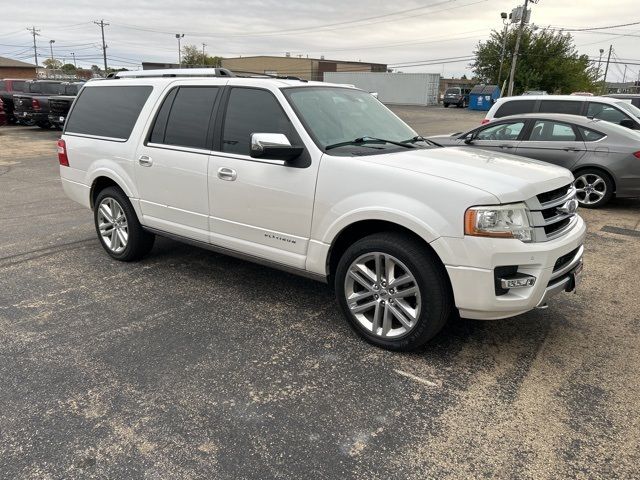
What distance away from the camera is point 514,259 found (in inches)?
122

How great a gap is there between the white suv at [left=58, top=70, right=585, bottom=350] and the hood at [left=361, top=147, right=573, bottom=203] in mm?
15

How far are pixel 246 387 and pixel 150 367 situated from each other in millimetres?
703

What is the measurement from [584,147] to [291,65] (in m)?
86.2

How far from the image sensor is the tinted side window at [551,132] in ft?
27.6

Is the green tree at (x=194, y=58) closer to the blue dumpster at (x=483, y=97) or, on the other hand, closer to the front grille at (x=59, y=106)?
the blue dumpster at (x=483, y=97)

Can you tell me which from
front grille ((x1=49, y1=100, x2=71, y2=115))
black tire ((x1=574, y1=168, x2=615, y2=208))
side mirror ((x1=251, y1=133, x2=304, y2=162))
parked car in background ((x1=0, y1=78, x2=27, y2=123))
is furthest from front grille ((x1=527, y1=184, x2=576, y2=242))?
parked car in background ((x1=0, y1=78, x2=27, y2=123))

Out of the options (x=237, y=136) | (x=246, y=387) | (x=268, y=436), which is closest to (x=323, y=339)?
(x=246, y=387)

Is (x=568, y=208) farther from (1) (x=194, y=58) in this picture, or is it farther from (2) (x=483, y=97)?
(1) (x=194, y=58)

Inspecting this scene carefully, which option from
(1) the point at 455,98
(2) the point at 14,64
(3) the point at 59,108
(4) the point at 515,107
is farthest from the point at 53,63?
(4) the point at 515,107

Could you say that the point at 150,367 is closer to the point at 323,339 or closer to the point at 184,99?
the point at 323,339

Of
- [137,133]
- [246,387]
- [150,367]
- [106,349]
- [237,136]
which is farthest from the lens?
[137,133]

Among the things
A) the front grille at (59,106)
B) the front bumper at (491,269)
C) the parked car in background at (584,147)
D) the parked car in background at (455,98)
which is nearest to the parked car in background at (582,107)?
the parked car in background at (584,147)

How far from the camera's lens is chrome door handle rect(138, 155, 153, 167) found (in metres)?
4.79

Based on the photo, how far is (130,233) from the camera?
5.24 m
